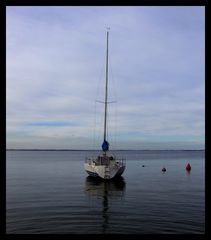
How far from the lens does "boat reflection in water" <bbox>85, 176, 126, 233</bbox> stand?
20.6 m

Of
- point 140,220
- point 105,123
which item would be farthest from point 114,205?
point 105,123

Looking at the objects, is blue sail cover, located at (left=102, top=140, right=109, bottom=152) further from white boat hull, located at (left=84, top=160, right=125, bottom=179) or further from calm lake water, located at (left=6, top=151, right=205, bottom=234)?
calm lake water, located at (left=6, top=151, right=205, bottom=234)

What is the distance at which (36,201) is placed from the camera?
22.8 meters

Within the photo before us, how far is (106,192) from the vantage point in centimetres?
2670

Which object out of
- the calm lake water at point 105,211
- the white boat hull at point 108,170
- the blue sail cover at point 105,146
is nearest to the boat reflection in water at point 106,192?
the calm lake water at point 105,211

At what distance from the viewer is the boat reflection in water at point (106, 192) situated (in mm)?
20628

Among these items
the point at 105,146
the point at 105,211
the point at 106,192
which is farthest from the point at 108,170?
the point at 105,211

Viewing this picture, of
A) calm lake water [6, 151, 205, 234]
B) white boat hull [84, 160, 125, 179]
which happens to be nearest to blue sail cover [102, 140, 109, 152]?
white boat hull [84, 160, 125, 179]

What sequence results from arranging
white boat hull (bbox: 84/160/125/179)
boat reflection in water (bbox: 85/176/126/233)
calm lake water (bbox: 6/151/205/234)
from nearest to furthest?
1. calm lake water (bbox: 6/151/205/234)
2. boat reflection in water (bbox: 85/176/126/233)
3. white boat hull (bbox: 84/160/125/179)
